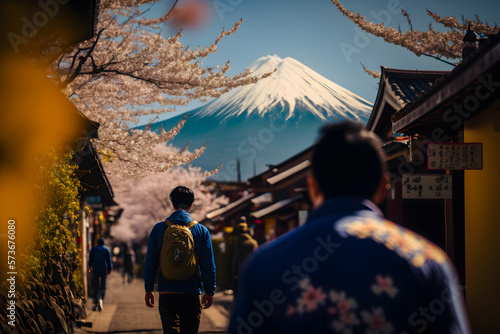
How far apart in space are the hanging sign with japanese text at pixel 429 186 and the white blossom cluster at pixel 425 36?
397 cm

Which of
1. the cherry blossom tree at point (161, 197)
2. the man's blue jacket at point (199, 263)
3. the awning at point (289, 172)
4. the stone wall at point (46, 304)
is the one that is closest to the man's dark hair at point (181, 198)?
the man's blue jacket at point (199, 263)

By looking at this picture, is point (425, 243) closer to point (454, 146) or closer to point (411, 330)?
point (411, 330)

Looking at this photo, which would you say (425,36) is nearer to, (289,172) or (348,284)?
(348,284)

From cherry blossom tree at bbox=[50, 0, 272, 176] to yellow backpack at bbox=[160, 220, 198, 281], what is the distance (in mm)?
6288

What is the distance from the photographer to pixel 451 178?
28.7 ft

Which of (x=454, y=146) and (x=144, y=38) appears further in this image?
(x=144, y=38)

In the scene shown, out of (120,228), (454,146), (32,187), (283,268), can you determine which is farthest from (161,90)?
(120,228)

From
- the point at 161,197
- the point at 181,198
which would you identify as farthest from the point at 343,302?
the point at 161,197

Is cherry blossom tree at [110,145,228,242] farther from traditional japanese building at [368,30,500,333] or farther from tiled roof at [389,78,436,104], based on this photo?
traditional japanese building at [368,30,500,333]

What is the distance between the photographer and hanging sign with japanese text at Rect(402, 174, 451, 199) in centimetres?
873

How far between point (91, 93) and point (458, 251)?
953 centimetres

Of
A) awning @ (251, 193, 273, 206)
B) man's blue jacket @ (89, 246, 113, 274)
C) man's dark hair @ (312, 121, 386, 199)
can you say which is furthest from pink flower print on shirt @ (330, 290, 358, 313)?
awning @ (251, 193, 273, 206)

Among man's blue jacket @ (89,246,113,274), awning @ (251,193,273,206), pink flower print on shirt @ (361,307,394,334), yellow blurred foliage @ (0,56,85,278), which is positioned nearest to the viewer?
pink flower print on shirt @ (361,307,394,334)

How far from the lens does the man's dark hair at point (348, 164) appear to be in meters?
1.89
